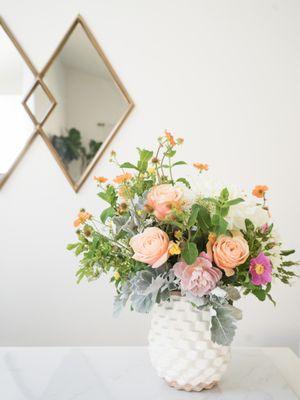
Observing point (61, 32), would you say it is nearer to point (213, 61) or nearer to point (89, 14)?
point (89, 14)

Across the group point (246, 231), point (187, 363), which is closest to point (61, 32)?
point (246, 231)

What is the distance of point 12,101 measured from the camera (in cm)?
197

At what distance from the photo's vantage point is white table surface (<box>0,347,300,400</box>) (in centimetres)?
110

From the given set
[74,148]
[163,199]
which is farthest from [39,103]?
[163,199]

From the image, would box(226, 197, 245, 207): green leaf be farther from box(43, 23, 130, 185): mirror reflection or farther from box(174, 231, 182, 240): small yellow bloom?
box(43, 23, 130, 185): mirror reflection

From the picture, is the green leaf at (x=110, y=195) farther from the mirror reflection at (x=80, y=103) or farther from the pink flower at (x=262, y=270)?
the mirror reflection at (x=80, y=103)

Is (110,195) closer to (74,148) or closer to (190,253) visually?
(190,253)

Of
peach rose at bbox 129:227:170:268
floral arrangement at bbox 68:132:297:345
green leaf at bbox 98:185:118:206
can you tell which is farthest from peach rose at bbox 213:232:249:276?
green leaf at bbox 98:185:118:206

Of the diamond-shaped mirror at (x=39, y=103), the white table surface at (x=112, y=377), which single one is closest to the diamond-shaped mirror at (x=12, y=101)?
the diamond-shaped mirror at (x=39, y=103)

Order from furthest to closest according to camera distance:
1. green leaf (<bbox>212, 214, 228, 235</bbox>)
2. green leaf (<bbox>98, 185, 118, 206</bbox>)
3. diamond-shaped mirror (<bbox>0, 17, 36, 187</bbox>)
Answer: diamond-shaped mirror (<bbox>0, 17, 36, 187</bbox>) → green leaf (<bbox>98, 185, 118, 206</bbox>) → green leaf (<bbox>212, 214, 228, 235</bbox>)

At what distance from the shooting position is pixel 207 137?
199cm

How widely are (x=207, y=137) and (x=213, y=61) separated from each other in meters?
0.34

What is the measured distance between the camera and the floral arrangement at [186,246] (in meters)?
0.98

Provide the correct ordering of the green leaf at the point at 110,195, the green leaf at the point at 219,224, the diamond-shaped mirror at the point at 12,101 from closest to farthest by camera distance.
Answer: the green leaf at the point at 219,224 → the green leaf at the point at 110,195 → the diamond-shaped mirror at the point at 12,101
